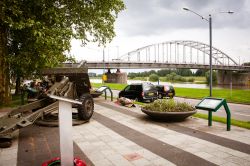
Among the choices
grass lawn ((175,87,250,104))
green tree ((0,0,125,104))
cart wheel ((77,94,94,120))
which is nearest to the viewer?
cart wheel ((77,94,94,120))

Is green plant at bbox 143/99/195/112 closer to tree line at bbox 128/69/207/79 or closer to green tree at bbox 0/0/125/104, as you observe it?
green tree at bbox 0/0/125/104

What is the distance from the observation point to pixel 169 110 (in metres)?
8.24

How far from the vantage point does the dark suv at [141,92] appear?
1609 centimetres

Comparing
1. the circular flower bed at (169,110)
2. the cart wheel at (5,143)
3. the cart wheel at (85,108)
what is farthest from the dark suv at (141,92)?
the cart wheel at (5,143)

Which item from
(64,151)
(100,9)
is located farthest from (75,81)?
(100,9)

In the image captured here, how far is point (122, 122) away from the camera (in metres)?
8.39

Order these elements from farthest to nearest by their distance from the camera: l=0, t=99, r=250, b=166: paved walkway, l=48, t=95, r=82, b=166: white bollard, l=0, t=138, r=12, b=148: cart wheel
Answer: l=0, t=138, r=12, b=148: cart wheel < l=0, t=99, r=250, b=166: paved walkway < l=48, t=95, r=82, b=166: white bollard

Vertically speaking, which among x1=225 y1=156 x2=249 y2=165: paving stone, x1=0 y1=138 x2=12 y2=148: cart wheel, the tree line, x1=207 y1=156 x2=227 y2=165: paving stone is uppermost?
the tree line

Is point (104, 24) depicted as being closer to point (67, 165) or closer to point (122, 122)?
point (122, 122)

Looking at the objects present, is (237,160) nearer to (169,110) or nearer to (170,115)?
(170,115)

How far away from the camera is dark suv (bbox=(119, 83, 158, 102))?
16094 millimetres

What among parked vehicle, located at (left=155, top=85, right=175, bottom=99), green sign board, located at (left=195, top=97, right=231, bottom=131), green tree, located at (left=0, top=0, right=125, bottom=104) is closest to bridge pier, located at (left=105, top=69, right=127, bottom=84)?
parked vehicle, located at (left=155, top=85, right=175, bottom=99)

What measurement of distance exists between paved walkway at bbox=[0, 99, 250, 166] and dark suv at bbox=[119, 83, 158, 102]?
795 cm

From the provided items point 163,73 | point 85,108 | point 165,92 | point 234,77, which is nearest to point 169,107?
point 85,108
